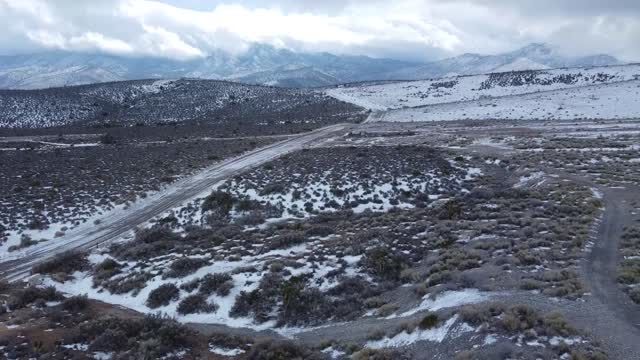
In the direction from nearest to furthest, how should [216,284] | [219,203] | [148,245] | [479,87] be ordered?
[216,284] → [148,245] → [219,203] → [479,87]

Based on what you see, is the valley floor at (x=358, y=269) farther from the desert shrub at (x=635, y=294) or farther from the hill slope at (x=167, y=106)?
the hill slope at (x=167, y=106)

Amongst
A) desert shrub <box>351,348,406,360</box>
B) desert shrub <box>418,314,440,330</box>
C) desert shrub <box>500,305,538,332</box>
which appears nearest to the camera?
desert shrub <box>500,305,538,332</box>

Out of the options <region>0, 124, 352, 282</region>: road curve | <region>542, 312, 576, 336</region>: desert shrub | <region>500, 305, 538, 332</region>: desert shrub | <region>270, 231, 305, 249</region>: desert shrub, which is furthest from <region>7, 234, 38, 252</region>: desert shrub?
<region>542, 312, 576, 336</region>: desert shrub

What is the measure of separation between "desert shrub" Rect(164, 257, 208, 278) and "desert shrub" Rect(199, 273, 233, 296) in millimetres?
1313

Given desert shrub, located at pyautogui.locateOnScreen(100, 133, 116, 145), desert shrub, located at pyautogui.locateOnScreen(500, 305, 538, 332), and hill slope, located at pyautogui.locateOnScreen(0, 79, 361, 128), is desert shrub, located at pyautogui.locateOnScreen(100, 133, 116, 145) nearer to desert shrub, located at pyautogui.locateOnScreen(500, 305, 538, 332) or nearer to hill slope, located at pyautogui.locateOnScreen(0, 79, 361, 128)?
hill slope, located at pyautogui.locateOnScreen(0, 79, 361, 128)

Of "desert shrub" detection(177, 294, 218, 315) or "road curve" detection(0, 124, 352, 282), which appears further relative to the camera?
"road curve" detection(0, 124, 352, 282)

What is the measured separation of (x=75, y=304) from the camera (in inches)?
709

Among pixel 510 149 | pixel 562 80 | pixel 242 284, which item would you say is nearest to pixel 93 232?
pixel 242 284

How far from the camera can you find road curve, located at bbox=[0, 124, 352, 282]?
24.8 m

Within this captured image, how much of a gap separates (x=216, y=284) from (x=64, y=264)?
30.1 ft

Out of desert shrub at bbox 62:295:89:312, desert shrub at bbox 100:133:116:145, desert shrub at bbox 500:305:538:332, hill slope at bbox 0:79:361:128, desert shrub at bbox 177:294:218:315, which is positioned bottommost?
desert shrub at bbox 177:294:218:315

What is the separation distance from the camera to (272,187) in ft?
114

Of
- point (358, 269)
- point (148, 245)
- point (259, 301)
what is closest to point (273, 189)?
point (148, 245)

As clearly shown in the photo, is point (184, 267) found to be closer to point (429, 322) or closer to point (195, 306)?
point (195, 306)
